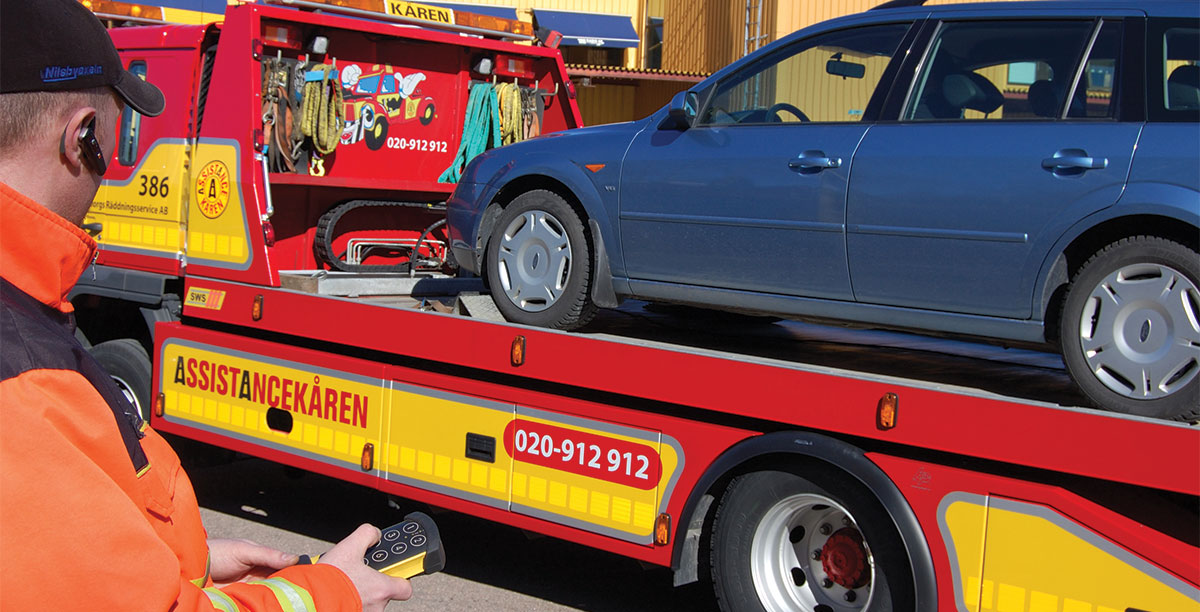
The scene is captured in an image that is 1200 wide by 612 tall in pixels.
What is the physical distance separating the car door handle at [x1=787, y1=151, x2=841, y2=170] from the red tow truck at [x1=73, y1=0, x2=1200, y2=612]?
745 millimetres

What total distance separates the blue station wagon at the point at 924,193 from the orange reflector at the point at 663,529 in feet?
2.89

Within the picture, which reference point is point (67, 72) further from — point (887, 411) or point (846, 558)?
point (846, 558)

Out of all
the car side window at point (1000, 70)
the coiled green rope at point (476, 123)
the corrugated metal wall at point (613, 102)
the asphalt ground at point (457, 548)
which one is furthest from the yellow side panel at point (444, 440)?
the corrugated metal wall at point (613, 102)

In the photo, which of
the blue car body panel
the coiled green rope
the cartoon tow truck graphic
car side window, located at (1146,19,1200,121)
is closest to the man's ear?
the blue car body panel

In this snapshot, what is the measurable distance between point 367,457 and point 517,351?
110cm

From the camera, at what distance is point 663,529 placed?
4.23 metres

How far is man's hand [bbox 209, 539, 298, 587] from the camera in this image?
1949 millimetres

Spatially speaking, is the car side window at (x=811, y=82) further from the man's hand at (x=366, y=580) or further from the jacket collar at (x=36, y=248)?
the jacket collar at (x=36, y=248)

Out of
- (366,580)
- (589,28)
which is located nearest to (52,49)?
(366,580)

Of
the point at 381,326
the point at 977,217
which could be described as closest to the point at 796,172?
the point at 977,217

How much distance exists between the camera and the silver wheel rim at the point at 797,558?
156 inches

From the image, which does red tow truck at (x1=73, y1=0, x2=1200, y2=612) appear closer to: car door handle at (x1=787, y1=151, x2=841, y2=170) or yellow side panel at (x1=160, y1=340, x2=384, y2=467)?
yellow side panel at (x1=160, y1=340, x2=384, y2=467)

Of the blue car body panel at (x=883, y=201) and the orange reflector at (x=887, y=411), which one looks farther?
the orange reflector at (x=887, y=411)

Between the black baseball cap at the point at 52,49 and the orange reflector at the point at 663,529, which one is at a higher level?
the black baseball cap at the point at 52,49
